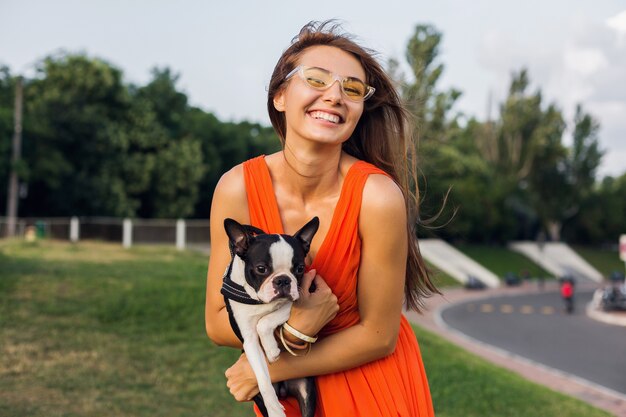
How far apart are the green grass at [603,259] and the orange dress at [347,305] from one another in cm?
5297

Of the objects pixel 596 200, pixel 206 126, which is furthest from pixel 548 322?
pixel 596 200

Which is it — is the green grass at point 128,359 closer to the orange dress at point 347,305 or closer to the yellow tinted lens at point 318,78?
the orange dress at point 347,305

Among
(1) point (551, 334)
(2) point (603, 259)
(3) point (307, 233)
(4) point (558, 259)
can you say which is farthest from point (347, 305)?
(2) point (603, 259)

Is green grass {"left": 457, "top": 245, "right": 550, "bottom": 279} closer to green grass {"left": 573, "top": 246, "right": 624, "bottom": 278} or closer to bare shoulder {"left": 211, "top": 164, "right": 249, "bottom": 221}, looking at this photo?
green grass {"left": 573, "top": 246, "right": 624, "bottom": 278}

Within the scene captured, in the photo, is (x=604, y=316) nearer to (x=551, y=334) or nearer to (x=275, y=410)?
(x=551, y=334)

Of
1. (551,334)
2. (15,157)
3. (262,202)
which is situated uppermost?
(15,157)

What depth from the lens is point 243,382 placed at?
2.23 m

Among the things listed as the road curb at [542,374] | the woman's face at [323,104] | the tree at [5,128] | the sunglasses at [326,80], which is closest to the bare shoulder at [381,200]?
the woman's face at [323,104]

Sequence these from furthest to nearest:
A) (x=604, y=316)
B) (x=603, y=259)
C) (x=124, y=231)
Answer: (x=603, y=259)
(x=604, y=316)
(x=124, y=231)

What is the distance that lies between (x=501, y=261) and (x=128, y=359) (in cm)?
4047

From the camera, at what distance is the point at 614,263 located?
54.4 m

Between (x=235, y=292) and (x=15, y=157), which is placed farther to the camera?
(x=15, y=157)

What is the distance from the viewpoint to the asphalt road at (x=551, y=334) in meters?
14.4

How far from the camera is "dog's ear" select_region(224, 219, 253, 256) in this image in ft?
6.90
